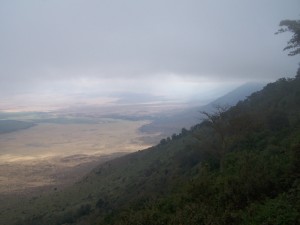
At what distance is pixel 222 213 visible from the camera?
12547 millimetres

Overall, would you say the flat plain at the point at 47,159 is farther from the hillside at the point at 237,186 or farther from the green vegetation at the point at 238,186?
the green vegetation at the point at 238,186

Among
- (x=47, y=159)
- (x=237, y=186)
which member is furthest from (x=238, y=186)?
(x=47, y=159)

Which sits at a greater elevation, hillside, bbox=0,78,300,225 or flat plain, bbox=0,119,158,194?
hillside, bbox=0,78,300,225

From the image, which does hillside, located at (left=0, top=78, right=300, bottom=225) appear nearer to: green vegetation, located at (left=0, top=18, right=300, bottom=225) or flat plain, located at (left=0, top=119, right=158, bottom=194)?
green vegetation, located at (left=0, top=18, right=300, bottom=225)

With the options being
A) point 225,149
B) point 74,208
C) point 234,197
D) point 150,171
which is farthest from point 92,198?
point 234,197

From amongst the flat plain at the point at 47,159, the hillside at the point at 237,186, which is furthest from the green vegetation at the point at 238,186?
the flat plain at the point at 47,159

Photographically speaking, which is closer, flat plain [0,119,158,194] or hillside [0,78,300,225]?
hillside [0,78,300,225]

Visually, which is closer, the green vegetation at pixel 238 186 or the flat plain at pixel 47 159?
the green vegetation at pixel 238 186

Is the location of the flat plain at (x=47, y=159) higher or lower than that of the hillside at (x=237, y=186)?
lower

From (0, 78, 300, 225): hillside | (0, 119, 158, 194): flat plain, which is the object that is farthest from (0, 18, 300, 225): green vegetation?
(0, 119, 158, 194): flat plain

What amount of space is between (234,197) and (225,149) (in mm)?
11447

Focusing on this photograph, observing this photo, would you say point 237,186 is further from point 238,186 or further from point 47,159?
point 47,159

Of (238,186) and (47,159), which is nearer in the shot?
(238,186)

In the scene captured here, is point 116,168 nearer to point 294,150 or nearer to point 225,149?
point 225,149
